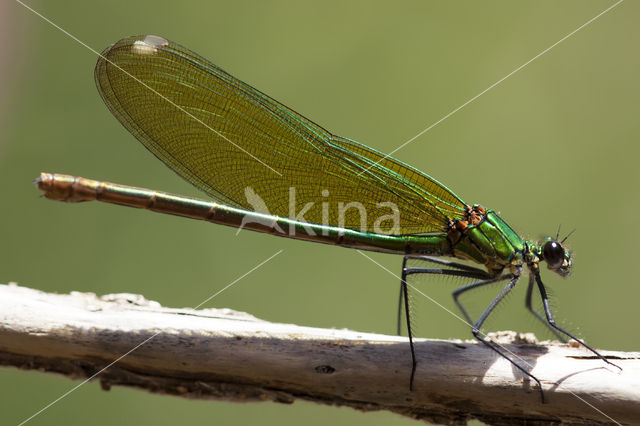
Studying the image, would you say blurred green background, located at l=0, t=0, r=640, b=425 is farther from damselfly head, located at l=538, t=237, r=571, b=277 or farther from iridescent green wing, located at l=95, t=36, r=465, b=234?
iridescent green wing, located at l=95, t=36, r=465, b=234

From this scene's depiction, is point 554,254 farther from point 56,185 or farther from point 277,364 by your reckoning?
point 56,185

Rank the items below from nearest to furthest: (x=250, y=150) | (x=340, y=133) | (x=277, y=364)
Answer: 1. (x=277, y=364)
2. (x=250, y=150)
3. (x=340, y=133)

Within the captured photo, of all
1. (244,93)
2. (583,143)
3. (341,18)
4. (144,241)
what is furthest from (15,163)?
(583,143)

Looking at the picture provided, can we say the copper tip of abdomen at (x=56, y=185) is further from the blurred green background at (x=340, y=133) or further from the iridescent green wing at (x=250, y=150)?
the blurred green background at (x=340, y=133)

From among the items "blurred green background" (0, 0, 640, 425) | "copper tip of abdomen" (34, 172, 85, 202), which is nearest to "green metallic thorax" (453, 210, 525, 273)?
"blurred green background" (0, 0, 640, 425)

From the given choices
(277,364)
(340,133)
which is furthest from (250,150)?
(340,133)
